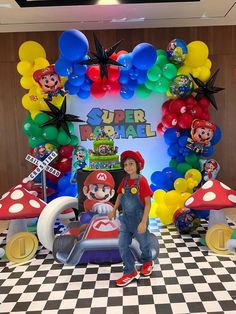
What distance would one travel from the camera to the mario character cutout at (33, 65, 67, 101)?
17.3 feet

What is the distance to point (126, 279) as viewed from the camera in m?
3.53

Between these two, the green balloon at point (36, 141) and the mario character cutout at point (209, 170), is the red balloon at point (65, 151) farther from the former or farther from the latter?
the mario character cutout at point (209, 170)

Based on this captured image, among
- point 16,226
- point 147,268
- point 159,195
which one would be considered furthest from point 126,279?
point 159,195

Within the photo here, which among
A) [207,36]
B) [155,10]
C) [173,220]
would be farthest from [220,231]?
[207,36]

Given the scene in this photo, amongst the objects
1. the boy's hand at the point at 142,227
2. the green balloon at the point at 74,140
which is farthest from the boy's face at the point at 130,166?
the green balloon at the point at 74,140

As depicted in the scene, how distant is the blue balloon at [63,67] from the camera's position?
5188 mm

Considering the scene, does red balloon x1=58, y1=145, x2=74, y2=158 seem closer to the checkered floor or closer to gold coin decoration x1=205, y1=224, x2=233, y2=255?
the checkered floor

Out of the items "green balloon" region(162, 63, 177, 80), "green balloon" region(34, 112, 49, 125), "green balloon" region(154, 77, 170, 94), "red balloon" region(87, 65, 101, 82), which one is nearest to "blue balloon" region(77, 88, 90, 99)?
"red balloon" region(87, 65, 101, 82)

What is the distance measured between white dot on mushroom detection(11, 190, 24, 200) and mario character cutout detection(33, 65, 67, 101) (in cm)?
170

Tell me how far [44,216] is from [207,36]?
432cm

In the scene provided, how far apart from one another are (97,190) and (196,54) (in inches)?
103

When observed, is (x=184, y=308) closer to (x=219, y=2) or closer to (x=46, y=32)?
(x=219, y=2)

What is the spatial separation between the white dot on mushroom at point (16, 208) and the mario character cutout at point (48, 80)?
1.90 m

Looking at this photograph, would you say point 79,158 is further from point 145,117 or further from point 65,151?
point 145,117
